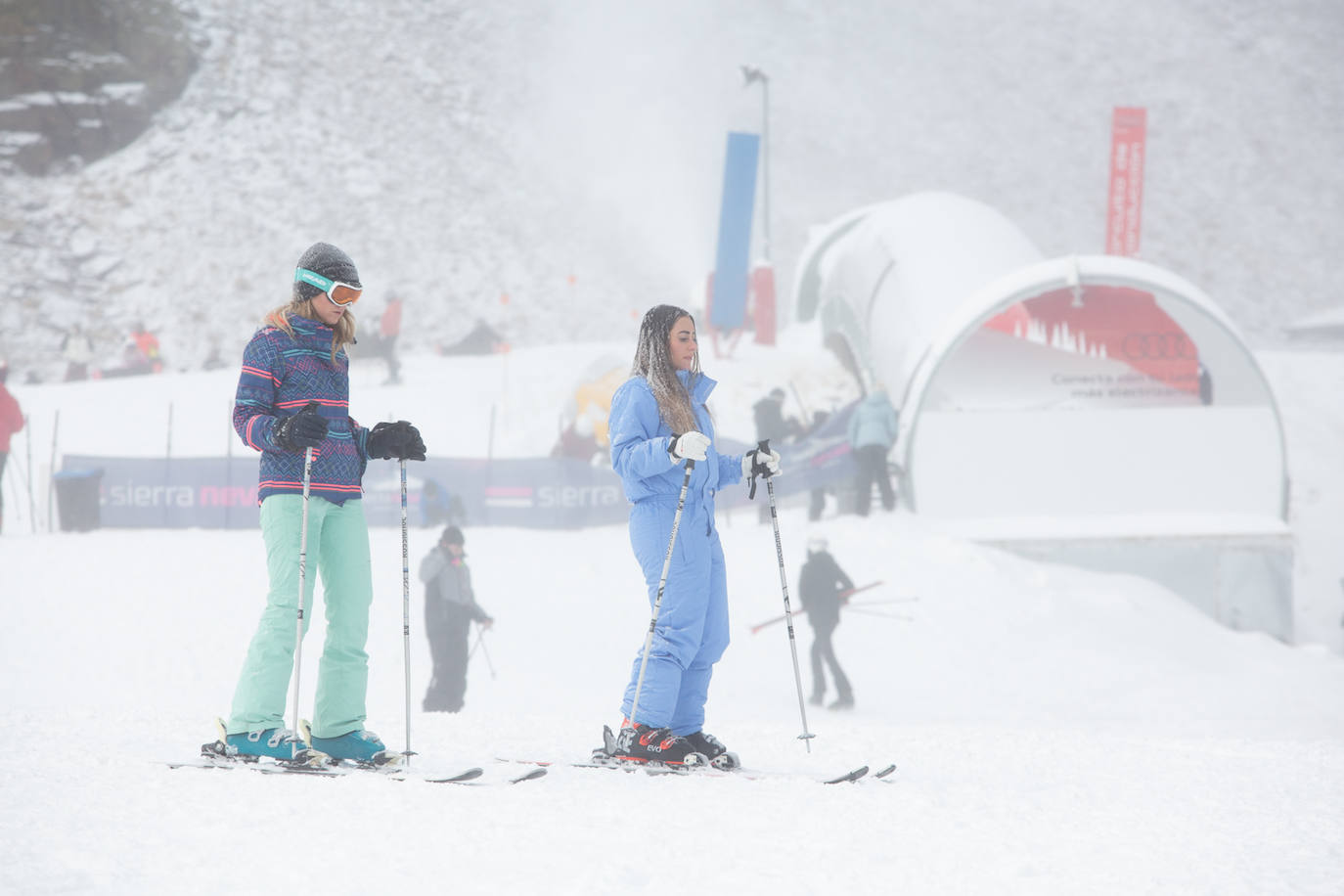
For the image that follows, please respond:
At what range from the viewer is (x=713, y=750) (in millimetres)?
4020

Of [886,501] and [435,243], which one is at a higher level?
[435,243]

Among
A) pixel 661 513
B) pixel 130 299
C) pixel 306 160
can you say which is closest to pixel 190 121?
pixel 306 160

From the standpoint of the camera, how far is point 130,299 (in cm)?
2778

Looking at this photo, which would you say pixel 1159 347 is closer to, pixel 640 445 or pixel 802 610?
pixel 802 610

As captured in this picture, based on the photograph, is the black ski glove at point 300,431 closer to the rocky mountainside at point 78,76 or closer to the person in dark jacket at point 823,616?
the person in dark jacket at point 823,616

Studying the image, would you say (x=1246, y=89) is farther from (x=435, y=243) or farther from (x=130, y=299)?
(x=130, y=299)

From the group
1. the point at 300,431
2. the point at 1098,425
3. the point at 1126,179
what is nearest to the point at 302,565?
the point at 300,431

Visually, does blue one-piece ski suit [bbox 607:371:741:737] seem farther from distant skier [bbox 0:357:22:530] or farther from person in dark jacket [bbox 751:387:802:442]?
person in dark jacket [bbox 751:387:802:442]

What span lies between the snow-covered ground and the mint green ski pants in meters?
0.31

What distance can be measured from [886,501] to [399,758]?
410 inches

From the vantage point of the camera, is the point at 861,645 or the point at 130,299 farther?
the point at 130,299

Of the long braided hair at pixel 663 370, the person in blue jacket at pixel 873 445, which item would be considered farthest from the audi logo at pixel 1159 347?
the long braided hair at pixel 663 370

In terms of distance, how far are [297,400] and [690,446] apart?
1275 mm

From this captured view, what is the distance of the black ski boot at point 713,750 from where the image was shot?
3939 millimetres
